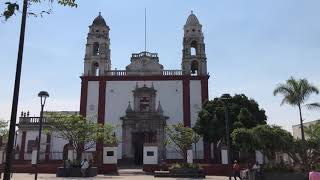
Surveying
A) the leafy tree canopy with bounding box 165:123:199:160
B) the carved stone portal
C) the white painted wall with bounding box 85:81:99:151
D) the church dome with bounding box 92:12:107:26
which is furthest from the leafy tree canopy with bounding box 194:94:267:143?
the church dome with bounding box 92:12:107:26

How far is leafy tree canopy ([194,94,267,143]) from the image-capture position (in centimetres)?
3700

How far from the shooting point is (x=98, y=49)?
44.8 meters

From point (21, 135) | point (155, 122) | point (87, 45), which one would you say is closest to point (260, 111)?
point (155, 122)

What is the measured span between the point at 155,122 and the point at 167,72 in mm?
5664

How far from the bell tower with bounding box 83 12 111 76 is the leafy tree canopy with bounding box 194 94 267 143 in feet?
38.8

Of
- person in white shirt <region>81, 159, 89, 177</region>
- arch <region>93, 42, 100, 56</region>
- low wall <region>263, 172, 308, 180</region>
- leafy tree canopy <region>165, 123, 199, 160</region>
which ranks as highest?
arch <region>93, 42, 100, 56</region>

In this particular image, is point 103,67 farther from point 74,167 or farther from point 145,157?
point 74,167

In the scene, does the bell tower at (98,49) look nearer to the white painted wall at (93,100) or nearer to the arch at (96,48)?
the arch at (96,48)

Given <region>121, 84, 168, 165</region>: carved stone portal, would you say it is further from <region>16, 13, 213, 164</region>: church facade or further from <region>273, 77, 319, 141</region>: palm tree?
<region>273, 77, 319, 141</region>: palm tree

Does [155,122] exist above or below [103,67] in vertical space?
below

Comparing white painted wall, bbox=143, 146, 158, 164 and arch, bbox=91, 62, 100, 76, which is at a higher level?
arch, bbox=91, 62, 100, 76

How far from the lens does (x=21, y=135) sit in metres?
43.6

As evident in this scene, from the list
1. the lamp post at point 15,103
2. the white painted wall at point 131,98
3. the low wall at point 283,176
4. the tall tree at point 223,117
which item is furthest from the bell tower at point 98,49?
the lamp post at point 15,103

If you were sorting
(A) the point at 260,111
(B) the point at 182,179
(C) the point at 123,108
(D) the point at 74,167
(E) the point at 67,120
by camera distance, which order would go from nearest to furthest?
(B) the point at 182,179 < (D) the point at 74,167 < (E) the point at 67,120 < (A) the point at 260,111 < (C) the point at 123,108
